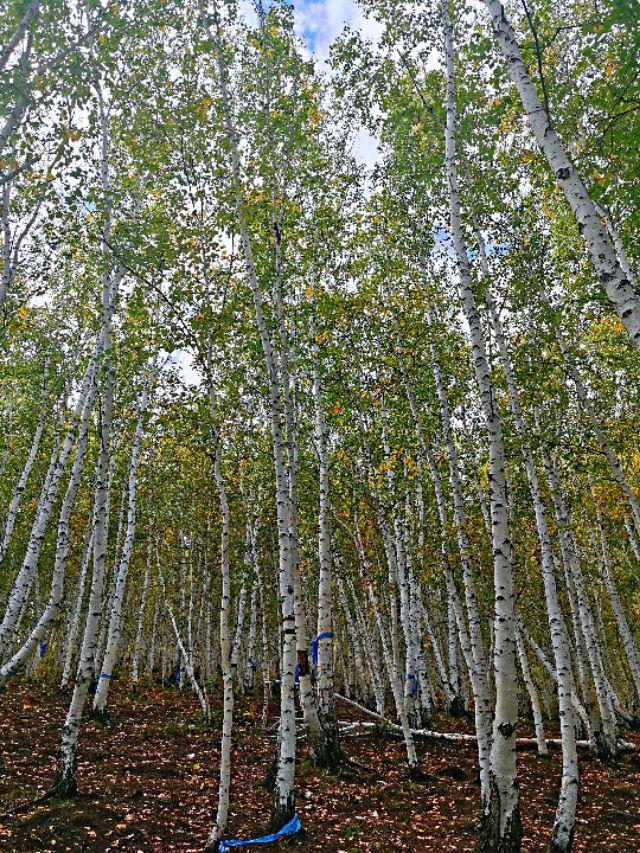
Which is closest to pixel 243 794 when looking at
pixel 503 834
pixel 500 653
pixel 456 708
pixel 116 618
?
pixel 503 834

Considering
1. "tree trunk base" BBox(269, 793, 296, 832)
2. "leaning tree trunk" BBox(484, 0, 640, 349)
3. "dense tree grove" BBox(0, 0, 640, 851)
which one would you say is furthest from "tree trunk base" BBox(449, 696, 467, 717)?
"leaning tree trunk" BBox(484, 0, 640, 349)

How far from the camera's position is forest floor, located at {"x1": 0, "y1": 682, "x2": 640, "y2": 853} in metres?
8.15

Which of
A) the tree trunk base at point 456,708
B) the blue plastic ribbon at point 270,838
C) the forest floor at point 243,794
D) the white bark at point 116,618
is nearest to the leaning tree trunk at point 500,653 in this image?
the forest floor at point 243,794

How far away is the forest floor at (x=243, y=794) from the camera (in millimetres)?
8148

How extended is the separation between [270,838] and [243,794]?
120 inches

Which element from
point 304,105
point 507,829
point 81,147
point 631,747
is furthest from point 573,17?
point 631,747

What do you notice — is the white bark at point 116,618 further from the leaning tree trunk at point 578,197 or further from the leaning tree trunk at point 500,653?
the leaning tree trunk at point 578,197

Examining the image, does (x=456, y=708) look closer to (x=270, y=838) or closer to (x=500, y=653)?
(x=270, y=838)

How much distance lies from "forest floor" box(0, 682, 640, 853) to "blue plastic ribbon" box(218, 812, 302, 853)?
0.19 meters

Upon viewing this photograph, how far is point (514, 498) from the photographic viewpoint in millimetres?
15789

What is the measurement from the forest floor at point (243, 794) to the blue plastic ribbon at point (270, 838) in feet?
0.64

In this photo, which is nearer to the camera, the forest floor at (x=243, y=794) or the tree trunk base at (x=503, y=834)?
the tree trunk base at (x=503, y=834)

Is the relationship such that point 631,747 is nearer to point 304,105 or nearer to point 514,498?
point 514,498

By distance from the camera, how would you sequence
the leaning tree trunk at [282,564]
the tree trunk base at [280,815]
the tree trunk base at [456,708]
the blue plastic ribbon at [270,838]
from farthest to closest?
the tree trunk base at [456,708]
the leaning tree trunk at [282,564]
the tree trunk base at [280,815]
the blue plastic ribbon at [270,838]
